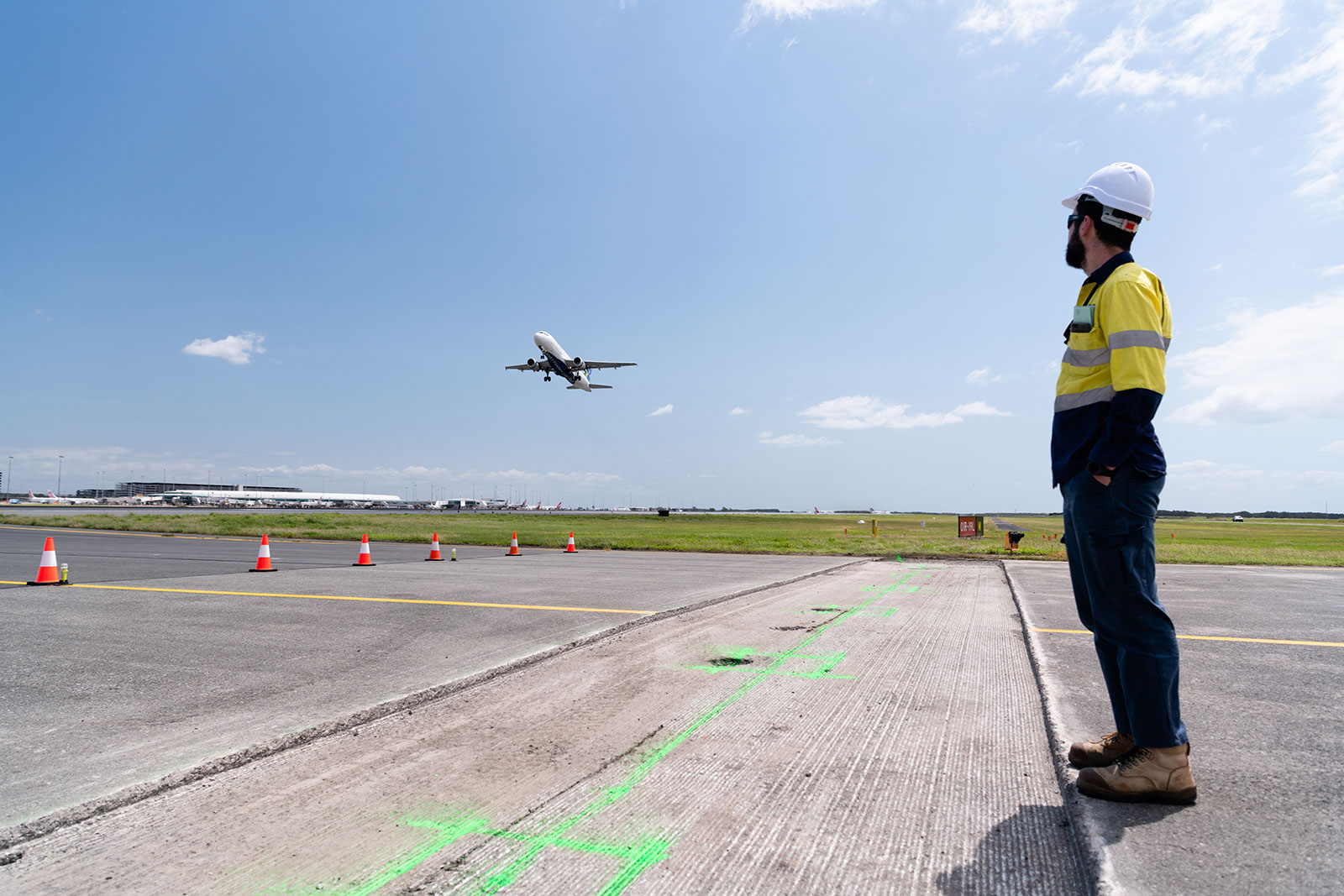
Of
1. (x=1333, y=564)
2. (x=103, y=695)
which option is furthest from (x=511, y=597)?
(x=1333, y=564)

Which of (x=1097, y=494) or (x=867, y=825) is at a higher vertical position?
(x=1097, y=494)

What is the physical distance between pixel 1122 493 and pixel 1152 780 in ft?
3.36

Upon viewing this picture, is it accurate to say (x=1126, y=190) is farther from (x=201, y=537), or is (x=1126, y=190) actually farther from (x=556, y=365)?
(x=556, y=365)

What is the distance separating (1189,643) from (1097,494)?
438cm

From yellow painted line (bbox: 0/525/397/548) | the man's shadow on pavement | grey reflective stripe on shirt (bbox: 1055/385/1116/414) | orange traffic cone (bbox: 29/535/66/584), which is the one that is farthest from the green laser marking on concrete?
yellow painted line (bbox: 0/525/397/548)

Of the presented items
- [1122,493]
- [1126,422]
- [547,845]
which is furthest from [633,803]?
[1126,422]

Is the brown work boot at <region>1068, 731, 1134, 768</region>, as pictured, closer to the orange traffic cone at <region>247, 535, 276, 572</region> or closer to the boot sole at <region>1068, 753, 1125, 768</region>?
the boot sole at <region>1068, 753, 1125, 768</region>

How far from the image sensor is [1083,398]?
2.70 m

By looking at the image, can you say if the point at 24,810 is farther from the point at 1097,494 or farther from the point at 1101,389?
the point at 1101,389

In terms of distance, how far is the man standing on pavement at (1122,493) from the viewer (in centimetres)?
245

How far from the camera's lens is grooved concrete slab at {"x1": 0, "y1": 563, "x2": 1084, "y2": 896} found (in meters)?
2.00

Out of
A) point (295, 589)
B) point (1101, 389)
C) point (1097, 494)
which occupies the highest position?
point (1101, 389)

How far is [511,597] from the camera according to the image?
8.66 meters

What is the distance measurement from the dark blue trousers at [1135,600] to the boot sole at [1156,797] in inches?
6.4
